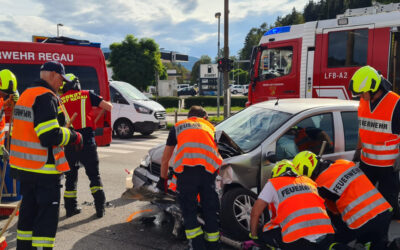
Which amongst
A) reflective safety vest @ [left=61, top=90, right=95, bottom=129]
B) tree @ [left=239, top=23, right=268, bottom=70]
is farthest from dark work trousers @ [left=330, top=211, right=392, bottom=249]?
tree @ [left=239, top=23, right=268, bottom=70]

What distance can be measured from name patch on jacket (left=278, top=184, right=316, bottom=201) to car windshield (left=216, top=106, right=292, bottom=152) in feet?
3.65

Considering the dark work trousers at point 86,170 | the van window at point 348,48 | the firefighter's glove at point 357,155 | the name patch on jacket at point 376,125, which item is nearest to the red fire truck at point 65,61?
the dark work trousers at point 86,170

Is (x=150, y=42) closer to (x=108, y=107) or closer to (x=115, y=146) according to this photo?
(x=115, y=146)

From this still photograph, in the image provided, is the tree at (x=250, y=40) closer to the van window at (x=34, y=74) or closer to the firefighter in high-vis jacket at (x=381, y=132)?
the van window at (x=34, y=74)

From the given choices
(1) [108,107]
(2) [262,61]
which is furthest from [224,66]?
(1) [108,107]

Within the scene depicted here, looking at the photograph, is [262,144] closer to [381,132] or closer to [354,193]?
[354,193]

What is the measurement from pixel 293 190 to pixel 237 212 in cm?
105

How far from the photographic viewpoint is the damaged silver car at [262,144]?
366 centimetres

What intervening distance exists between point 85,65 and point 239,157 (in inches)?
235

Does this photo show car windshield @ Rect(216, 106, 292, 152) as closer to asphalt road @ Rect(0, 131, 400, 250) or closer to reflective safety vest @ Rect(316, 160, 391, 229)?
reflective safety vest @ Rect(316, 160, 391, 229)

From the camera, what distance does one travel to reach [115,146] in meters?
10.4

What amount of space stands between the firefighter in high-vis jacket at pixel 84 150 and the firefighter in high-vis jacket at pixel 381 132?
3.08 m

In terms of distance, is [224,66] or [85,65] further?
[224,66]

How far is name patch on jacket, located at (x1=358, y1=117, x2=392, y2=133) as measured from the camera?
369cm
